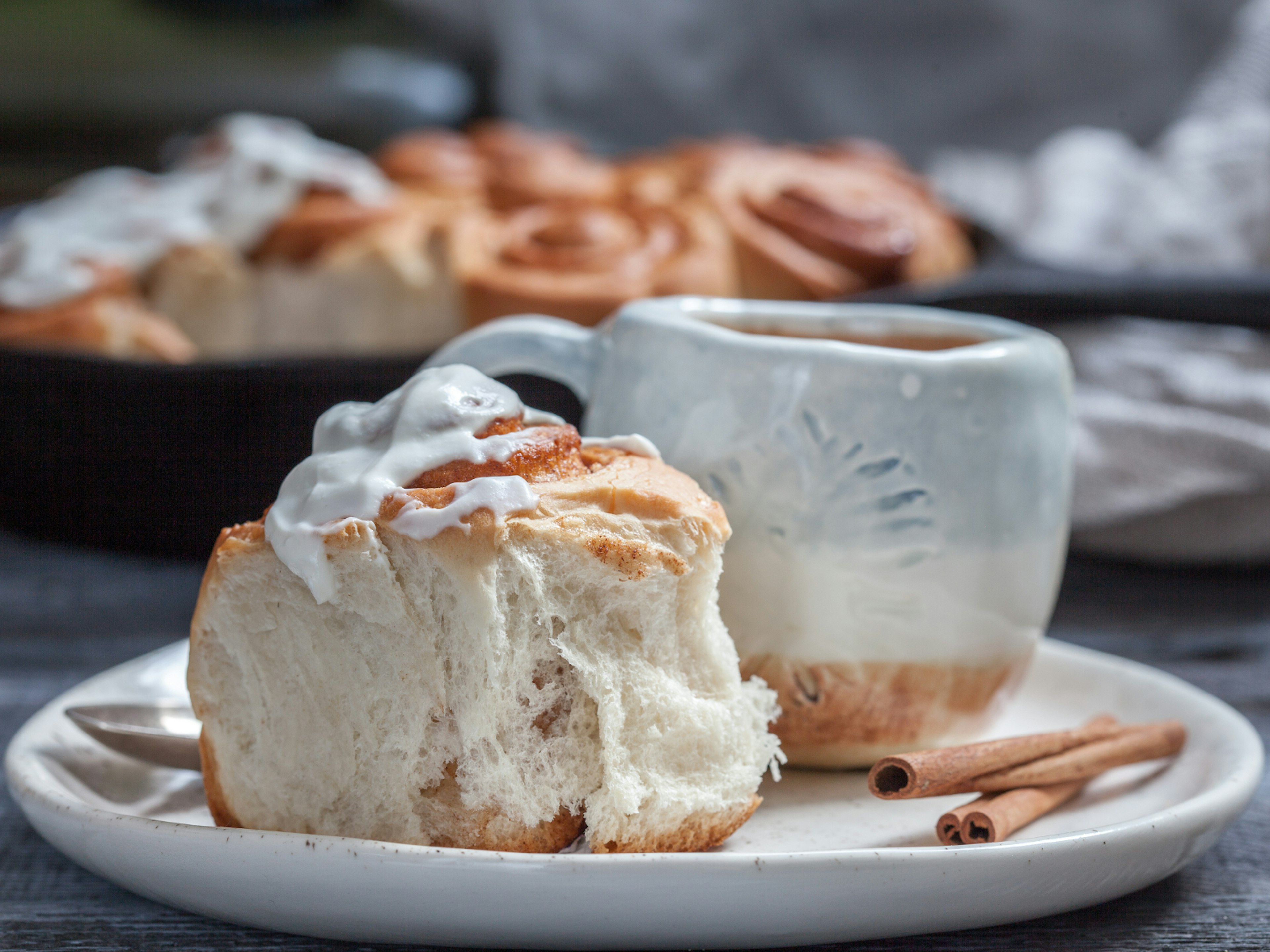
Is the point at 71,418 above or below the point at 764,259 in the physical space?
below

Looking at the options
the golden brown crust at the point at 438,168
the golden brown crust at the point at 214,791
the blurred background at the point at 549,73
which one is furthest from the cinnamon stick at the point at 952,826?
the blurred background at the point at 549,73

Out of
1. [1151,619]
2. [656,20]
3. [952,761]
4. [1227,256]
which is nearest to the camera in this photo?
[952,761]

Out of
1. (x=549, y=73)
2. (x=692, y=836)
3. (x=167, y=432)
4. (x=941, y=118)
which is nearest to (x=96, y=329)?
(x=167, y=432)

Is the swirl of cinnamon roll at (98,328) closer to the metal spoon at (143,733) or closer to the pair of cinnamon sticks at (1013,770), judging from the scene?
the metal spoon at (143,733)

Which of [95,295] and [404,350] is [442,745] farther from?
[95,295]

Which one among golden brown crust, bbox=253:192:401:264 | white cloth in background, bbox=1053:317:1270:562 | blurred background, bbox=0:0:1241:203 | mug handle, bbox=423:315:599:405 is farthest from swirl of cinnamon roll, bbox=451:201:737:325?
blurred background, bbox=0:0:1241:203

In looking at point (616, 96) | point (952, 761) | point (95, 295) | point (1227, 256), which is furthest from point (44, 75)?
point (952, 761)

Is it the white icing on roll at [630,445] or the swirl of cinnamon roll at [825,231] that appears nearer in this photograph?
the white icing on roll at [630,445]
